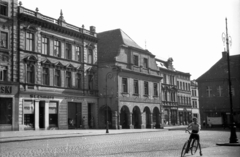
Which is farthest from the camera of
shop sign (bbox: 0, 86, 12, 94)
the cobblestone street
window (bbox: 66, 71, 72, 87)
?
window (bbox: 66, 71, 72, 87)

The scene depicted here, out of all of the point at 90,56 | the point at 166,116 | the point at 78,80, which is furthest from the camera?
the point at 166,116

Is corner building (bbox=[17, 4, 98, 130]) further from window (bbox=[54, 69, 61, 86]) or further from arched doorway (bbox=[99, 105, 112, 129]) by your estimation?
arched doorway (bbox=[99, 105, 112, 129])

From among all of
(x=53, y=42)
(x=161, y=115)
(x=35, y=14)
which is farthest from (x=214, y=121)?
(x=35, y=14)

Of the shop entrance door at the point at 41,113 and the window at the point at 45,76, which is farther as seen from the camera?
the window at the point at 45,76

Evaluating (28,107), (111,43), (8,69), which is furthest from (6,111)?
(111,43)

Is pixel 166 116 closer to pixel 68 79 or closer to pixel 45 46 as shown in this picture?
pixel 68 79

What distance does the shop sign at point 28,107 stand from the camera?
34.6 metres

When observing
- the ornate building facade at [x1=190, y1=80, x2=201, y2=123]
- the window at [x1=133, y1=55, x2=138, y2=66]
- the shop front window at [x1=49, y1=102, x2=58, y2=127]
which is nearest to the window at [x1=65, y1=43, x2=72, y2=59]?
the shop front window at [x1=49, y1=102, x2=58, y2=127]

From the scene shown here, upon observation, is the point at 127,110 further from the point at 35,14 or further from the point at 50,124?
the point at 35,14

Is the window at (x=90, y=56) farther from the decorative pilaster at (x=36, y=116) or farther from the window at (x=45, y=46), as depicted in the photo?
the decorative pilaster at (x=36, y=116)

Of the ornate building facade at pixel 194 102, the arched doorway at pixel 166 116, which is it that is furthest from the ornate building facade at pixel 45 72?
the ornate building facade at pixel 194 102

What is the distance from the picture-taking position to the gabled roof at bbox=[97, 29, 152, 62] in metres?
48.3

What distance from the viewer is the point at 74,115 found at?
4191 centimetres

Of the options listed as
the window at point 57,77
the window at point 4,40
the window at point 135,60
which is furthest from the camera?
the window at point 135,60
